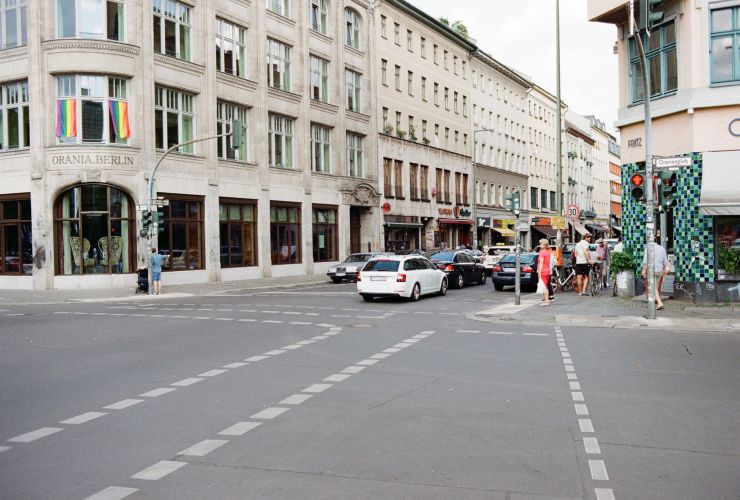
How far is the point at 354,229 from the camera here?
51.1 meters

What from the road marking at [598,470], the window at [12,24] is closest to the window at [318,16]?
the window at [12,24]

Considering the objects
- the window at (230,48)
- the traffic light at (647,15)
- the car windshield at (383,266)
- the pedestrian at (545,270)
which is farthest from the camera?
the window at (230,48)

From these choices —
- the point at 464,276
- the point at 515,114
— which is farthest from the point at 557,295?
the point at 515,114

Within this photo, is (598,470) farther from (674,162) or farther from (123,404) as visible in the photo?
(674,162)

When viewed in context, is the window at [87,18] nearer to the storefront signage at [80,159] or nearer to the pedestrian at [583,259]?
the storefront signage at [80,159]

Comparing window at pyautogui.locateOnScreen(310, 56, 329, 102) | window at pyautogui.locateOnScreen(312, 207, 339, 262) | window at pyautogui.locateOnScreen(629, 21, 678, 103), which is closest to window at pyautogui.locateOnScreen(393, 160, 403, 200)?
window at pyautogui.locateOnScreen(312, 207, 339, 262)

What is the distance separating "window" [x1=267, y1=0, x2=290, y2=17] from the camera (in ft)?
138

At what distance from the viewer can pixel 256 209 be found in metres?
40.1

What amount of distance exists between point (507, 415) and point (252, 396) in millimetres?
2847

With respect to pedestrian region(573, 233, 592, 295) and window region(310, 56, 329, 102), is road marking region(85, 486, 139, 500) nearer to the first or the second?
pedestrian region(573, 233, 592, 295)

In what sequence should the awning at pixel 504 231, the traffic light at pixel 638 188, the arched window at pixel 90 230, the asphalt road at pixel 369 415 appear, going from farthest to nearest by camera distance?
1. the awning at pixel 504 231
2. the arched window at pixel 90 230
3. the traffic light at pixel 638 188
4. the asphalt road at pixel 369 415

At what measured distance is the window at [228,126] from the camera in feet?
124

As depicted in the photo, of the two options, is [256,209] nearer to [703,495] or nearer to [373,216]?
[373,216]

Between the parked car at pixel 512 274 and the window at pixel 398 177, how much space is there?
84.9ft
